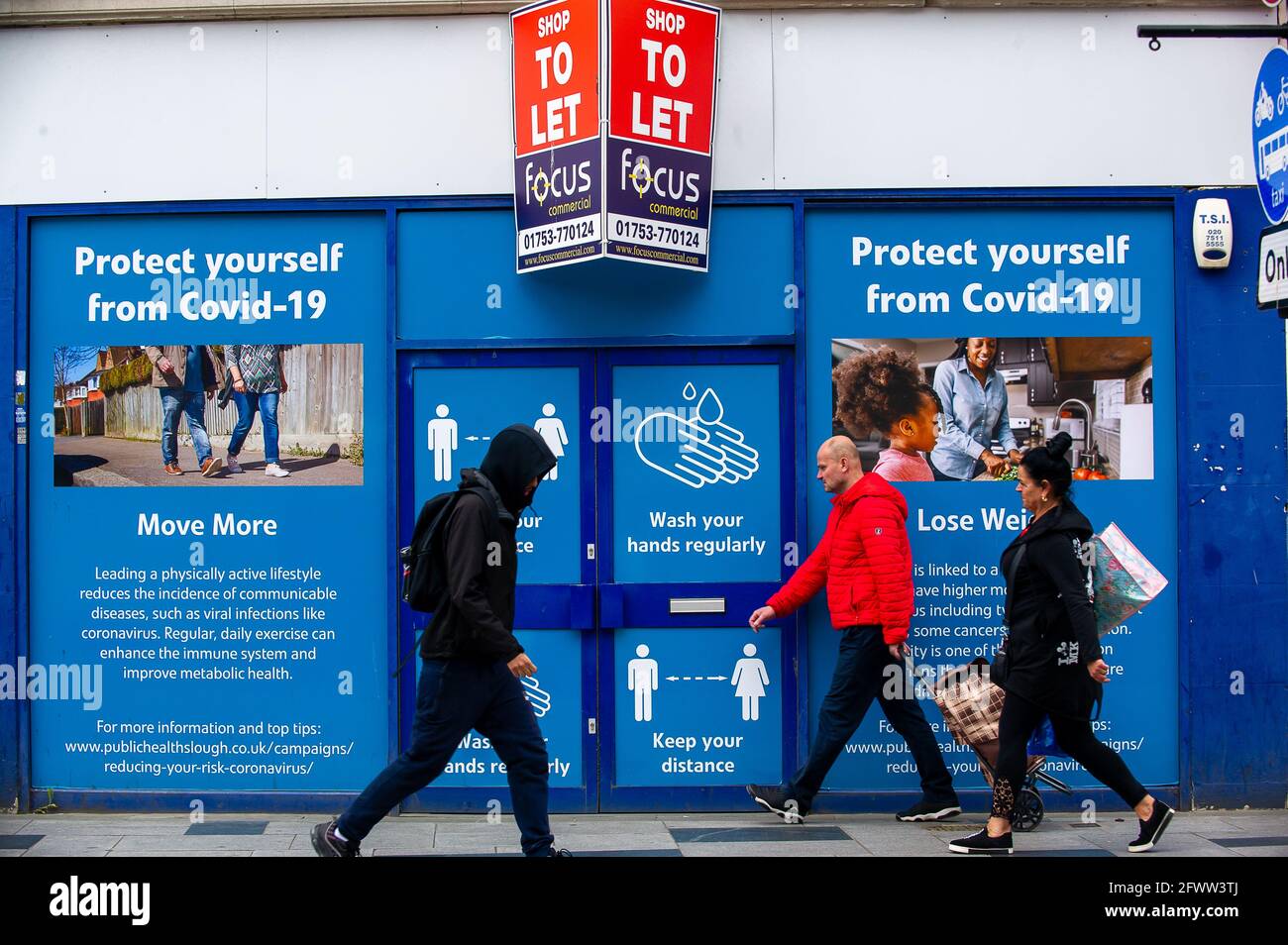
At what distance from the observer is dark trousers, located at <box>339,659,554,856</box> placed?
5.93m

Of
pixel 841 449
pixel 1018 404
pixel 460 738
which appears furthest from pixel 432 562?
pixel 1018 404

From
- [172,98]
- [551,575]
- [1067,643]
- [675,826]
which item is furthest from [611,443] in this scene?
[172,98]

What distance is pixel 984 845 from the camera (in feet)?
21.4

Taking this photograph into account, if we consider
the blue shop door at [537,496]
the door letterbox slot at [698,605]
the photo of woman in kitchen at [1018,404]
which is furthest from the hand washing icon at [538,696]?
the photo of woman in kitchen at [1018,404]

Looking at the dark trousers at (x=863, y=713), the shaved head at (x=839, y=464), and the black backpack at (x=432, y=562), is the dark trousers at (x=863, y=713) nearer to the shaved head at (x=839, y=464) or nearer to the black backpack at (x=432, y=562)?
the shaved head at (x=839, y=464)

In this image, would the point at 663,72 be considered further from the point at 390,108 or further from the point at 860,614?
the point at 860,614

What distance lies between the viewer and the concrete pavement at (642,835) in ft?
22.3

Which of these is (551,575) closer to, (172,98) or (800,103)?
(800,103)

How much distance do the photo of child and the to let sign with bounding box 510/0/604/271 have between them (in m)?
1.72

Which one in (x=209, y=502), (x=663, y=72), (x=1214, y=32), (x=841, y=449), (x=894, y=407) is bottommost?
(x=209, y=502)

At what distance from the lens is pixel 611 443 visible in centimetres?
779

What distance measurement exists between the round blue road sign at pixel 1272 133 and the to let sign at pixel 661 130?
2.83 m

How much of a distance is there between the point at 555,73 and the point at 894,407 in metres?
2.71

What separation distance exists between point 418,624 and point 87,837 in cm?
206
